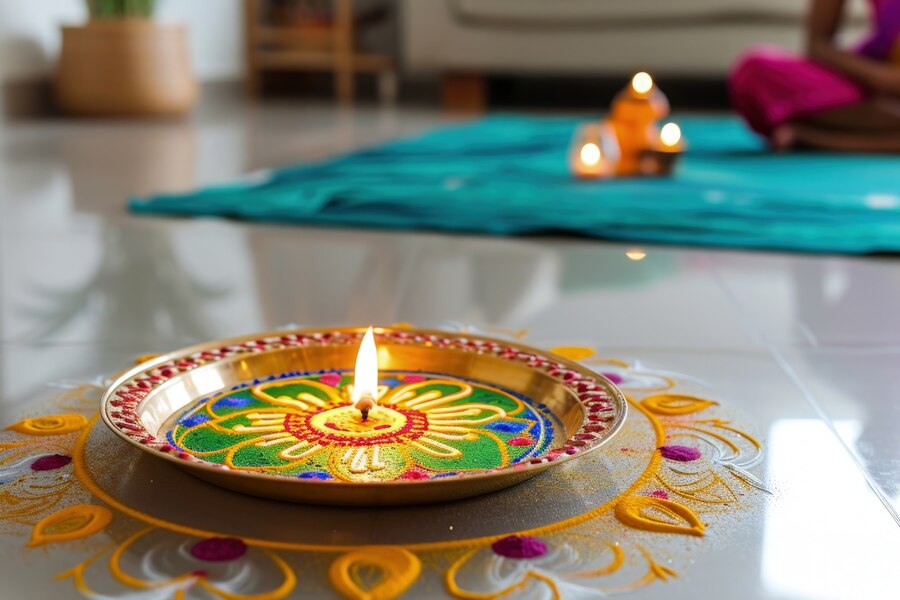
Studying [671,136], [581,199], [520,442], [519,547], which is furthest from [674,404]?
[671,136]

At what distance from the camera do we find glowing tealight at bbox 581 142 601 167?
2.08 m

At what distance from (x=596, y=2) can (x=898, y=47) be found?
1347mm

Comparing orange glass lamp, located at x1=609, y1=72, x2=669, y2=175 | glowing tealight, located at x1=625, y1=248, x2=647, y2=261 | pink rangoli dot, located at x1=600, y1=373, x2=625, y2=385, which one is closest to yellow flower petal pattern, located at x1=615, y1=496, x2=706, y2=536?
pink rangoli dot, located at x1=600, y1=373, x2=625, y2=385

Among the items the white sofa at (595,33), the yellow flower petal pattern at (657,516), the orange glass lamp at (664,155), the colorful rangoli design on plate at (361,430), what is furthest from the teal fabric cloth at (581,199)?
the white sofa at (595,33)

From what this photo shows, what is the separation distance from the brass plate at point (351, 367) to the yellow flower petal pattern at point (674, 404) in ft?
0.26

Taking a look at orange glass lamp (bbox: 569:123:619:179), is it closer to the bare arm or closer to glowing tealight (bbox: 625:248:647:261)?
glowing tealight (bbox: 625:248:647:261)

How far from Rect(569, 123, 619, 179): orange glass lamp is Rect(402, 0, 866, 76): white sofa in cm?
174

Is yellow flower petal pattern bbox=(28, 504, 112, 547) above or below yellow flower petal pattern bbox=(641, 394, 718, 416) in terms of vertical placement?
above

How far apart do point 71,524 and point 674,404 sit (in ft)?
1.49

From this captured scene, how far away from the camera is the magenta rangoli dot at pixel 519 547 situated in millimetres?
575

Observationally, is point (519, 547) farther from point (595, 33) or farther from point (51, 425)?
point (595, 33)

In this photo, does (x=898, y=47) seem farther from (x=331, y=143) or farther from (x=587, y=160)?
(x=331, y=143)

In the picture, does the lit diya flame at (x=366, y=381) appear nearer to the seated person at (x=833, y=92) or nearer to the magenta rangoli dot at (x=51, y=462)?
the magenta rangoli dot at (x=51, y=462)

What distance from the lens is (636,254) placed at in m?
1.49
